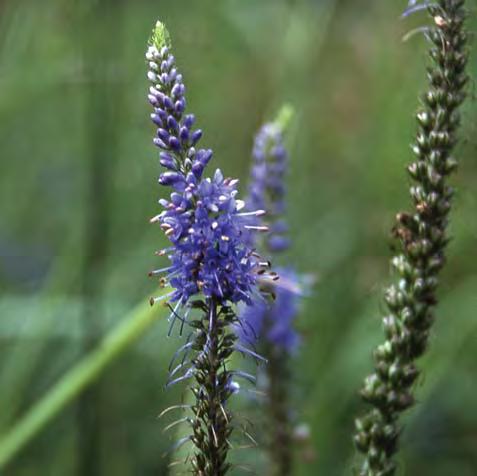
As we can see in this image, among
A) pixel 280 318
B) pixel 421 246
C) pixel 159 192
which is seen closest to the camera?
pixel 421 246

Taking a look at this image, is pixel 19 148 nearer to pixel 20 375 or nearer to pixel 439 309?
pixel 20 375

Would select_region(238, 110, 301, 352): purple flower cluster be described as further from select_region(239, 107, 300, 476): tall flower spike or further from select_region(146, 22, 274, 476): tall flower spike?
select_region(146, 22, 274, 476): tall flower spike

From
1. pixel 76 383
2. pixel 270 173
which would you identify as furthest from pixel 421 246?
pixel 76 383

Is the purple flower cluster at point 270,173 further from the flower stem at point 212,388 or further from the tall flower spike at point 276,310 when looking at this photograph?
the flower stem at point 212,388

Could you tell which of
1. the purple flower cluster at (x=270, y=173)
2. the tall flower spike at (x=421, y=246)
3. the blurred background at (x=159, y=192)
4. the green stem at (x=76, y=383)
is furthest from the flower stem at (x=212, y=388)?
the purple flower cluster at (x=270, y=173)

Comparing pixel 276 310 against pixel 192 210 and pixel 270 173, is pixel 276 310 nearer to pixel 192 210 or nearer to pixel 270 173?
pixel 270 173

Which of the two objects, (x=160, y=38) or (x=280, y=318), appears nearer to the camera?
(x=160, y=38)

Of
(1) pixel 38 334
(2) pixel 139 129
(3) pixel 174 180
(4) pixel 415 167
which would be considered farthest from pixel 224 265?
(2) pixel 139 129
